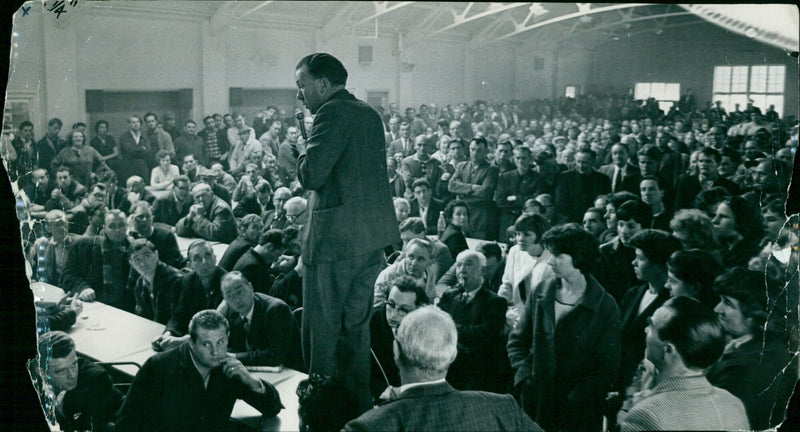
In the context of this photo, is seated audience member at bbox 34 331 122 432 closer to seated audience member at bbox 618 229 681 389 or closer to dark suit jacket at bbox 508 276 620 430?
dark suit jacket at bbox 508 276 620 430

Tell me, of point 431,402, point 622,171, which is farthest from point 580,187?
point 431,402

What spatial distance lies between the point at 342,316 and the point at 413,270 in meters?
0.73

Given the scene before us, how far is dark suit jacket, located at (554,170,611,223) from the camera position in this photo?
4.62 m

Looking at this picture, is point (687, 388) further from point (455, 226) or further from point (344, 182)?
point (455, 226)

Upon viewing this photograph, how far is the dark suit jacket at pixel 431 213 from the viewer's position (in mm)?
4473

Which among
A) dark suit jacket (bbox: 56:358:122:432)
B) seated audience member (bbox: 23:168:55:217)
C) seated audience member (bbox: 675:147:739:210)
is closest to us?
dark suit jacket (bbox: 56:358:122:432)

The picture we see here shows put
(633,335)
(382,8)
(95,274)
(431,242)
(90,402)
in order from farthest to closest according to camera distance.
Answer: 1. (95,274)
2. (431,242)
3. (382,8)
4. (90,402)
5. (633,335)

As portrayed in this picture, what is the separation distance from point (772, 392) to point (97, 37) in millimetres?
4064

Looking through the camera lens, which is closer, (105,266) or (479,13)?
(479,13)

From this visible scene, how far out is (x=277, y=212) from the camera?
4.80 m

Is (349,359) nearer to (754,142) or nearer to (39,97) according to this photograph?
(39,97)

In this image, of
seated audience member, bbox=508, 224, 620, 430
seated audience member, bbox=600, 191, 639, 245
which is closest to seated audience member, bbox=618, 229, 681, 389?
seated audience member, bbox=508, 224, 620, 430

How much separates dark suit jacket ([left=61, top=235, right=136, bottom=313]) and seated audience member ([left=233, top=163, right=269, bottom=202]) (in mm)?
757

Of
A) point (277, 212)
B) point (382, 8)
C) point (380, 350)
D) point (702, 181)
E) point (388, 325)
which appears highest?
point (382, 8)
